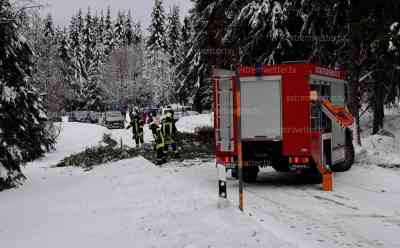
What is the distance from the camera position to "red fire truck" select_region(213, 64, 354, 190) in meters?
12.2

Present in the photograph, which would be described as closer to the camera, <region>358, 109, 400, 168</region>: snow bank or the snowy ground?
the snowy ground

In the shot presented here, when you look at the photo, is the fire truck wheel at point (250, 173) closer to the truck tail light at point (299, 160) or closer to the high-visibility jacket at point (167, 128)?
the truck tail light at point (299, 160)

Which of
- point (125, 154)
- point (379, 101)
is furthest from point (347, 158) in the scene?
point (125, 154)

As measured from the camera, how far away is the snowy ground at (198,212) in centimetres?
736

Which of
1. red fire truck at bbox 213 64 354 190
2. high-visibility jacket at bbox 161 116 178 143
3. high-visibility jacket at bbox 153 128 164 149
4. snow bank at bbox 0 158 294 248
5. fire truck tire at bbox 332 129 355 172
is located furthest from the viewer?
high-visibility jacket at bbox 161 116 178 143

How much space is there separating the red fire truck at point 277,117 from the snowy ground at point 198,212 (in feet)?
2.58

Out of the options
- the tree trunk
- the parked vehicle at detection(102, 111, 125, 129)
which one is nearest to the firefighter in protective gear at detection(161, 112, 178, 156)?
the tree trunk

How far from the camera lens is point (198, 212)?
28.6 feet

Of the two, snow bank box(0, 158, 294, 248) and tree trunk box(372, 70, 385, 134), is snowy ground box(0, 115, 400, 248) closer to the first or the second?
snow bank box(0, 158, 294, 248)

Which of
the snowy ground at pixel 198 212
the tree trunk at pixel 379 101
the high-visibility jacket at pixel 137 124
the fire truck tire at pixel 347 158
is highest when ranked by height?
the tree trunk at pixel 379 101

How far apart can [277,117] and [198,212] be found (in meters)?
4.56

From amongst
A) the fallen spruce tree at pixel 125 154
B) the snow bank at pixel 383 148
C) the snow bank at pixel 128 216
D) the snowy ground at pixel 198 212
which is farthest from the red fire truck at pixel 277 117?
the fallen spruce tree at pixel 125 154

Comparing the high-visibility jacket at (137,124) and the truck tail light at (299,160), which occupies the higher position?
the high-visibility jacket at (137,124)

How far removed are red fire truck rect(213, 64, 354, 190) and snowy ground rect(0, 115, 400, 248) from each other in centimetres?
79
